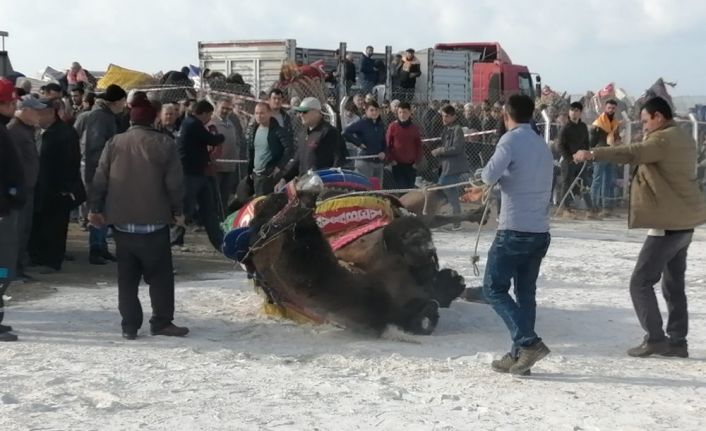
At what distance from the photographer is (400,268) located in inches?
311

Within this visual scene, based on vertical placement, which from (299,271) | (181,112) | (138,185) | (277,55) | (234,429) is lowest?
(234,429)

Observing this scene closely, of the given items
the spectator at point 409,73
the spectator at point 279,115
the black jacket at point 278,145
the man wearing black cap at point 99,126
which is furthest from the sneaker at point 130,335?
the spectator at point 409,73

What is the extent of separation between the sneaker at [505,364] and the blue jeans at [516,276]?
43mm

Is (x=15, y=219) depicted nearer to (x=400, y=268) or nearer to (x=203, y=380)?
(x=203, y=380)

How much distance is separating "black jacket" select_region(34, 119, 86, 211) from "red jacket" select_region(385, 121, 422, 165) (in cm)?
514

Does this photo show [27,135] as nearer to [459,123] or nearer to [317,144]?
[317,144]

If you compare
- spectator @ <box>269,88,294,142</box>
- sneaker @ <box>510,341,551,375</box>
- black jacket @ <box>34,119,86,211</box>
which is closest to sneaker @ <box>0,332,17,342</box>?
black jacket @ <box>34,119,86,211</box>

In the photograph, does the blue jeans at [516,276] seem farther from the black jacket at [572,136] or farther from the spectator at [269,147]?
the black jacket at [572,136]

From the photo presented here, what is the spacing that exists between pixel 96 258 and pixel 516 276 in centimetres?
576

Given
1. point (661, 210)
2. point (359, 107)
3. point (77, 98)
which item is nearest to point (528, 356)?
point (661, 210)

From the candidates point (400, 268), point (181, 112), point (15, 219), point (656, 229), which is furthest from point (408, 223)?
point (181, 112)

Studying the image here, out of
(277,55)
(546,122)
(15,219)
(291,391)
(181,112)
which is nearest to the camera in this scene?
(291,391)

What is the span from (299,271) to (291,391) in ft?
5.27

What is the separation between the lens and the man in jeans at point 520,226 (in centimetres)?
651
